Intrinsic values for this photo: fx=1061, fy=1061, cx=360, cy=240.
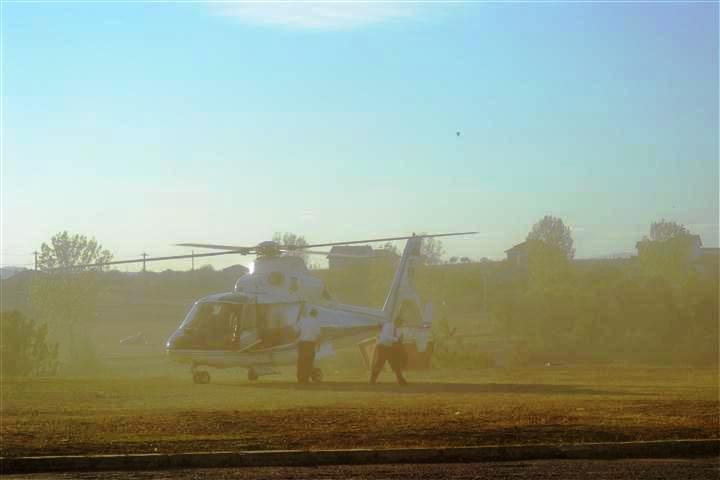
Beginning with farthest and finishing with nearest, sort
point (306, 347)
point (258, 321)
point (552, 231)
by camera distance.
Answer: point (552, 231)
point (258, 321)
point (306, 347)

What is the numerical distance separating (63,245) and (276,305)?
1385 inches

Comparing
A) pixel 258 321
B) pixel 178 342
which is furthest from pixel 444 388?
pixel 178 342

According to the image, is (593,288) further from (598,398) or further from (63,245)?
(598,398)

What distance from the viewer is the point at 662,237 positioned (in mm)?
85062

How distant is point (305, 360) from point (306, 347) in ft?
1.31

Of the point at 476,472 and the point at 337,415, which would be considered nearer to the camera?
the point at 476,472

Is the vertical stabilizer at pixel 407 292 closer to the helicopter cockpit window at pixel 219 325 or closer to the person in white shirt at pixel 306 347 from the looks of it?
the person in white shirt at pixel 306 347

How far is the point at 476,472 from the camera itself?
37.8 feet

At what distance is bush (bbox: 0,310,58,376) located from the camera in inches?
1522

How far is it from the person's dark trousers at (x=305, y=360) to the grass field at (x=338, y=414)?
93cm

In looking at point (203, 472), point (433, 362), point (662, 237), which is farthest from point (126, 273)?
point (203, 472)

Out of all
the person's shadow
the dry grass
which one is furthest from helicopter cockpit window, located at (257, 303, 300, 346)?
the dry grass

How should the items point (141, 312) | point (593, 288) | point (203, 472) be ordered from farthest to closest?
point (141, 312)
point (593, 288)
point (203, 472)

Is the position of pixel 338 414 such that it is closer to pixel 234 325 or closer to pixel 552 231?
pixel 234 325
